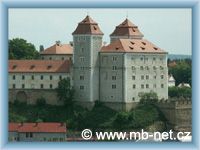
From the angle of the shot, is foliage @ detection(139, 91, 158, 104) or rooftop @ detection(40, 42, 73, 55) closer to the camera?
foliage @ detection(139, 91, 158, 104)

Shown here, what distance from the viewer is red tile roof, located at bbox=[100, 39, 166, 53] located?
104ft

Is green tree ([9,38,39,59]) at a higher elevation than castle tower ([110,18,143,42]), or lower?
lower

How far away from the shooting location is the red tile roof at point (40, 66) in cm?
3286

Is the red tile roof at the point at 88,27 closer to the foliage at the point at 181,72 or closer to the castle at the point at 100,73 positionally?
the castle at the point at 100,73

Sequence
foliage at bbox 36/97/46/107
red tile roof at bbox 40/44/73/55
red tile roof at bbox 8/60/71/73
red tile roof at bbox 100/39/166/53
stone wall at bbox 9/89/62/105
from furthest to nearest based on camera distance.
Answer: red tile roof at bbox 40/44/73/55 < red tile roof at bbox 8/60/71/73 < stone wall at bbox 9/89/62/105 < foliage at bbox 36/97/46/107 < red tile roof at bbox 100/39/166/53

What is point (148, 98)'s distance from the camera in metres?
32.0

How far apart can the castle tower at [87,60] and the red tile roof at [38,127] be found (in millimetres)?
2289

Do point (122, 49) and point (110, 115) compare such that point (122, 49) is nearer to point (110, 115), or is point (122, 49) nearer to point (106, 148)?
point (110, 115)

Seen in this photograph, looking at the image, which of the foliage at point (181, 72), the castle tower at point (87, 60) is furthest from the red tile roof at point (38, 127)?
the foliage at point (181, 72)

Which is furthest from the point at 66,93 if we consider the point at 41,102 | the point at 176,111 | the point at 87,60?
the point at 176,111

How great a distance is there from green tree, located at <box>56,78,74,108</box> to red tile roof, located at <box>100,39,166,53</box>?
1.63m

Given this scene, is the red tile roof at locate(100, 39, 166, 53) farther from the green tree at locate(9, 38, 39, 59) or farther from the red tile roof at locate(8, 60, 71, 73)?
the green tree at locate(9, 38, 39, 59)

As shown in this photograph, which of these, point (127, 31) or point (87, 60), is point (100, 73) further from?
point (127, 31)

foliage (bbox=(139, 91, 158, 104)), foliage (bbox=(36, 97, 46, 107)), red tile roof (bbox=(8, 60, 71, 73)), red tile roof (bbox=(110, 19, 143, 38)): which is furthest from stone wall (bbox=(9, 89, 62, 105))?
red tile roof (bbox=(110, 19, 143, 38))
